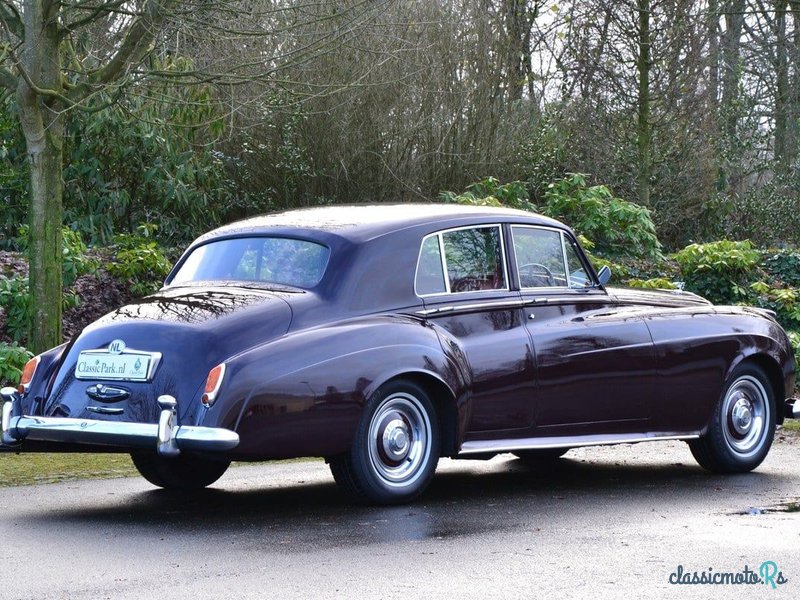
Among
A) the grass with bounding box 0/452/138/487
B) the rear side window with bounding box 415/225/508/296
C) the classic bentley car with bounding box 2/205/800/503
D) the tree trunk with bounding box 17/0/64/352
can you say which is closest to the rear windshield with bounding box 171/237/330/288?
the classic bentley car with bounding box 2/205/800/503

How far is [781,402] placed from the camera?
9367 millimetres

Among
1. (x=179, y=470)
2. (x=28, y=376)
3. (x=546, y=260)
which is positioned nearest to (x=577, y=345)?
(x=546, y=260)

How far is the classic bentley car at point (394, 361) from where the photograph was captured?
681 centimetres

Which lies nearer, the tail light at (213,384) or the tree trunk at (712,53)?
the tail light at (213,384)

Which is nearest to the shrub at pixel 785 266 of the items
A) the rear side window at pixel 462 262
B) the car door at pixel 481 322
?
the rear side window at pixel 462 262

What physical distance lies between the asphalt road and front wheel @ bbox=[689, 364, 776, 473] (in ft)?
0.70

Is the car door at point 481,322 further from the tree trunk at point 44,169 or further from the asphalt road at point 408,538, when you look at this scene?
the tree trunk at point 44,169

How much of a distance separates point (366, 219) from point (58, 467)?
2.99 meters

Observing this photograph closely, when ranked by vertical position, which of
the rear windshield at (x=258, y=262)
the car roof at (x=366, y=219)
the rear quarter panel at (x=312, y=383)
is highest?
the car roof at (x=366, y=219)

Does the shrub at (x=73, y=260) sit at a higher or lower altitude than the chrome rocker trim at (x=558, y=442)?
higher

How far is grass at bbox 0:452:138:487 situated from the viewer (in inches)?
344

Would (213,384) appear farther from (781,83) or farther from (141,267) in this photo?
(781,83)

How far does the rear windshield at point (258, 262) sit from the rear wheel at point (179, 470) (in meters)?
1.07

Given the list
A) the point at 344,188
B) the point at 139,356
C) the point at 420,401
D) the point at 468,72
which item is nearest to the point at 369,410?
the point at 420,401
